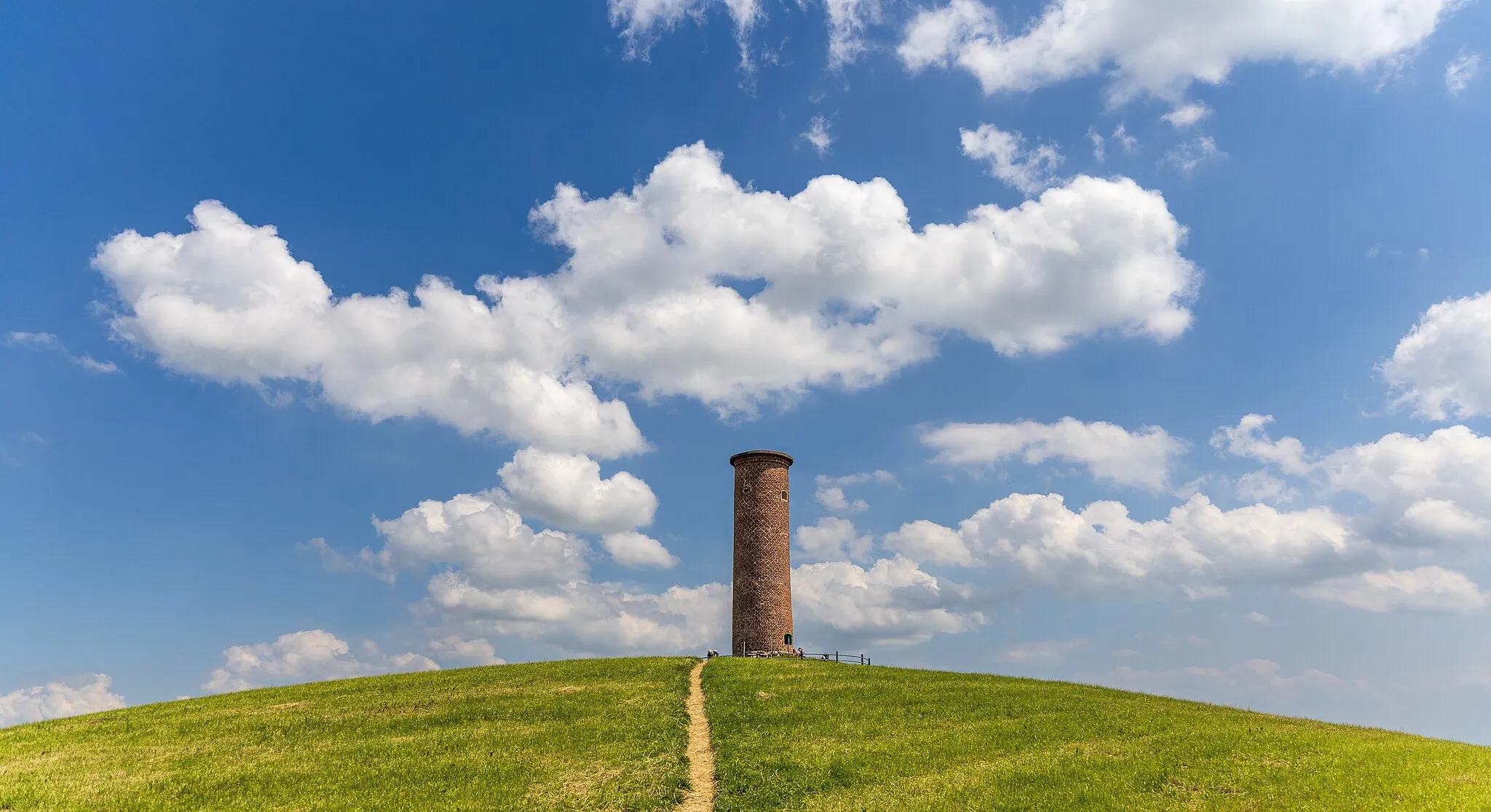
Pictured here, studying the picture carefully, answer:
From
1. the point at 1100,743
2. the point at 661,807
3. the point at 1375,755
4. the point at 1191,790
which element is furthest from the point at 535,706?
the point at 1375,755

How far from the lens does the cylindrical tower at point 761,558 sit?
51375 mm

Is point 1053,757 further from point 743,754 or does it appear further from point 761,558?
point 761,558

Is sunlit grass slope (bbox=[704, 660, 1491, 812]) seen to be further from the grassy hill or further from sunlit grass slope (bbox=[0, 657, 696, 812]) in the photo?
sunlit grass slope (bbox=[0, 657, 696, 812])

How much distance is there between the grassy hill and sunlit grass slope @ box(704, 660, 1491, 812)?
85mm

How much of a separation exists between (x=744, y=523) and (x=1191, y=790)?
3394 cm

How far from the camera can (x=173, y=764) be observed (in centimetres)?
2561

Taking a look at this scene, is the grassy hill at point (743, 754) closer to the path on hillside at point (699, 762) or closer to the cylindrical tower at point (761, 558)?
the path on hillside at point (699, 762)

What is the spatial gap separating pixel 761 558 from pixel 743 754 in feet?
86.7

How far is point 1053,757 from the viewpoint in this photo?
24.2 meters

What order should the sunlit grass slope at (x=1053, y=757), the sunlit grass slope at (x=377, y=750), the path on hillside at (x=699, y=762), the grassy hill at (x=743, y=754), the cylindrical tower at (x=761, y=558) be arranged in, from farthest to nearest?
the cylindrical tower at (x=761, y=558) < the sunlit grass slope at (x=377, y=750) < the path on hillside at (x=699, y=762) < the grassy hill at (x=743, y=754) < the sunlit grass slope at (x=1053, y=757)

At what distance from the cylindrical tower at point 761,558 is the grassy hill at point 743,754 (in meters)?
14.6

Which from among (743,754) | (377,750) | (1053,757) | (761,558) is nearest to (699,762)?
(743,754)

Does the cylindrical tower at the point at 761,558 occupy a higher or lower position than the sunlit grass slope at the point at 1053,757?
higher

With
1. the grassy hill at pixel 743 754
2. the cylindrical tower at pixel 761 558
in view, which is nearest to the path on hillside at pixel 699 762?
the grassy hill at pixel 743 754
